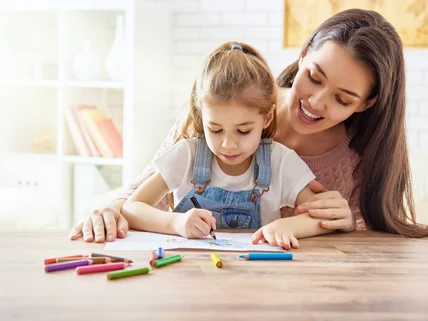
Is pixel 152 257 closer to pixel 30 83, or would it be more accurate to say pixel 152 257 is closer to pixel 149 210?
pixel 149 210

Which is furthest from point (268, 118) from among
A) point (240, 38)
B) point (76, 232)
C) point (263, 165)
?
point (240, 38)

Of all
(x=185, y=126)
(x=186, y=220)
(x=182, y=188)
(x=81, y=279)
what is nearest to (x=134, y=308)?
(x=81, y=279)

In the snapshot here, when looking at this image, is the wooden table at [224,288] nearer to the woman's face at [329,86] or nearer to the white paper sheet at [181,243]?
the white paper sheet at [181,243]

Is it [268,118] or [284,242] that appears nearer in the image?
[284,242]

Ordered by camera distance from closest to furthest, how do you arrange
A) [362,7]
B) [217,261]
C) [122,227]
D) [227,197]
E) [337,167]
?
[217,261], [122,227], [227,197], [337,167], [362,7]

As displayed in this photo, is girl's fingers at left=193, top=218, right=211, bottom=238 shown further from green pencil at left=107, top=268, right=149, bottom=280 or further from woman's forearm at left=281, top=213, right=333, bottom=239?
green pencil at left=107, top=268, right=149, bottom=280

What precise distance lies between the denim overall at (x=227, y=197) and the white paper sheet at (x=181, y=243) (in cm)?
18

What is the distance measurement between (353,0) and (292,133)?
1.79 meters

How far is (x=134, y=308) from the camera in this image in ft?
3.11

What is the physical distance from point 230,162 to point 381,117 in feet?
1.57

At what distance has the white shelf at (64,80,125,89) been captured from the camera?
3.65 m

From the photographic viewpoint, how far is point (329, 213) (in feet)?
5.30

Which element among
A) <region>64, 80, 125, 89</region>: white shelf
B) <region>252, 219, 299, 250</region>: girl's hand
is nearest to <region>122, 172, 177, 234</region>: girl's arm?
<region>252, 219, 299, 250</region>: girl's hand

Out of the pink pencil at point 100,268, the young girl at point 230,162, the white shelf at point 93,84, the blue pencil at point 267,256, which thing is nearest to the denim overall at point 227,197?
the young girl at point 230,162
